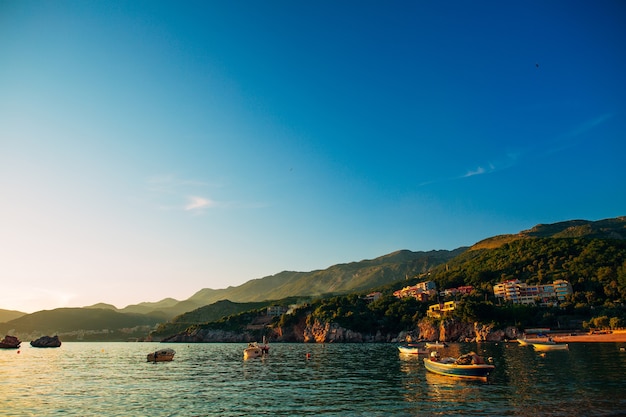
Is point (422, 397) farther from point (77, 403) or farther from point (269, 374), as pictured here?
point (77, 403)

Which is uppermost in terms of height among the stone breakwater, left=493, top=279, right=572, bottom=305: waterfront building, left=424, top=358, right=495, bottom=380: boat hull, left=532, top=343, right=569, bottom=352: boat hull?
left=493, top=279, right=572, bottom=305: waterfront building

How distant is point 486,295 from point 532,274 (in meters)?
31.8

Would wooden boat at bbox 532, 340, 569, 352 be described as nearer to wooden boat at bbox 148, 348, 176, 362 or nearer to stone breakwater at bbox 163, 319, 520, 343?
stone breakwater at bbox 163, 319, 520, 343

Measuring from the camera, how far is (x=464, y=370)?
140 ft

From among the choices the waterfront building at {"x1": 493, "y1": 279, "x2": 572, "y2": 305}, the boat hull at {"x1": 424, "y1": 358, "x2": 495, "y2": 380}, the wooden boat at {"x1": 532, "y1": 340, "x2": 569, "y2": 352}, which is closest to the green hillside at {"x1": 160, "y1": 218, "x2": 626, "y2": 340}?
the waterfront building at {"x1": 493, "y1": 279, "x2": 572, "y2": 305}

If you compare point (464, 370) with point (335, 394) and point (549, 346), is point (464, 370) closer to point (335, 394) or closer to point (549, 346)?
point (335, 394)

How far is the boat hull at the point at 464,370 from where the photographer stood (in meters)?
41.6

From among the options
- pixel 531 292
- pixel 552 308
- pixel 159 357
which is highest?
pixel 531 292

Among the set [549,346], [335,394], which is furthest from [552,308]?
[335,394]

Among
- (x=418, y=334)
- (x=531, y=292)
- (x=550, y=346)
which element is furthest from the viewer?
(x=531, y=292)

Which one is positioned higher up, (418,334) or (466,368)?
(466,368)

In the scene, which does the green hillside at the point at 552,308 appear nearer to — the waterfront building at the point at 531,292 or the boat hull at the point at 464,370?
the waterfront building at the point at 531,292

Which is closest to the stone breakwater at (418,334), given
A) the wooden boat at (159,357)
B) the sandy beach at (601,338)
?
the sandy beach at (601,338)

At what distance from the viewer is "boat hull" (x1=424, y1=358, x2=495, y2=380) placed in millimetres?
41562
